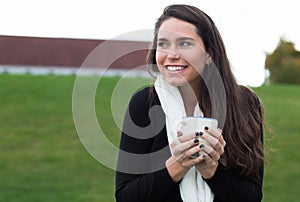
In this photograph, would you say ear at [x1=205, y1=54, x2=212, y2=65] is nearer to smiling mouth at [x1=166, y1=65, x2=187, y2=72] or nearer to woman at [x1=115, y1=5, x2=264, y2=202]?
woman at [x1=115, y1=5, x2=264, y2=202]

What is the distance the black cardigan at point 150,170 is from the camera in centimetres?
215

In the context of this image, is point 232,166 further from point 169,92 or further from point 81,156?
point 81,156

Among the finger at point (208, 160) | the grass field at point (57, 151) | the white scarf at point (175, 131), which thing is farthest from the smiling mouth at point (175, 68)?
the grass field at point (57, 151)

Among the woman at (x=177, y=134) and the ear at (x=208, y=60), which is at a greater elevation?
the ear at (x=208, y=60)

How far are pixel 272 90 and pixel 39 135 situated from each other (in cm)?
776

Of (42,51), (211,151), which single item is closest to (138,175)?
(211,151)

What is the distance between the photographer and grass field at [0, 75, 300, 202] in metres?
7.56

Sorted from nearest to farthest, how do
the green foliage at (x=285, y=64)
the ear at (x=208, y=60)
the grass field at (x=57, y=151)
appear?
the ear at (x=208, y=60), the grass field at (x=57, y=151), the green foliage at (x=285, y=64)

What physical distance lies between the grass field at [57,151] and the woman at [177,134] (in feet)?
15.6

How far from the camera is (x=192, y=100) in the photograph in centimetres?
229

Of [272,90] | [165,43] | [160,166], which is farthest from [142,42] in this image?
[272,90]

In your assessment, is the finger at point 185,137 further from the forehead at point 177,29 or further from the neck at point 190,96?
the forehead at point 177,29

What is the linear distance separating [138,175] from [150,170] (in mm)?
50

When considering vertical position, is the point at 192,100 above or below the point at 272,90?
above
